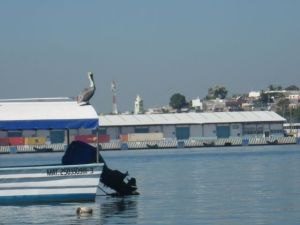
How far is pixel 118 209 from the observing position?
3659 centimetres

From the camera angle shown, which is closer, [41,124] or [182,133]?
[41,124]

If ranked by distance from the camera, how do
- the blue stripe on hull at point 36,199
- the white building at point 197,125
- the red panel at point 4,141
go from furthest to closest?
the white building at point 197,125 → the red panel at point 4,141 → the blue stripe on hull at point 36,199

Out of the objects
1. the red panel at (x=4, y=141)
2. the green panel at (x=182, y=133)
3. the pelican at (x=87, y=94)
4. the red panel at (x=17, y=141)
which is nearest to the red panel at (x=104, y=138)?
the red panel at (x=17, y=141)

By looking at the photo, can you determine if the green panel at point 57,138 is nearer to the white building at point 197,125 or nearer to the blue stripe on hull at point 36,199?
the white building at point 197,125

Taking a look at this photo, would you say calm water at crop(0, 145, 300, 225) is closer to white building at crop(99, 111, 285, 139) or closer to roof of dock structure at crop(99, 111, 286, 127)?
roof of dock structure at crop(99, 111, 286, 127)

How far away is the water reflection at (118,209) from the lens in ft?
110

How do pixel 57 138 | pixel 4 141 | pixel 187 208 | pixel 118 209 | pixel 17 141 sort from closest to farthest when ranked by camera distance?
pixel 118 209, pixel 187 208, pixel 4 141, pixel 17 141, pixel 57 138

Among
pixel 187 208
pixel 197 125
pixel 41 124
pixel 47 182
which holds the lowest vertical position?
pixel 197 125

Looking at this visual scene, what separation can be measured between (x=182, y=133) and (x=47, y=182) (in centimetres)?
16314

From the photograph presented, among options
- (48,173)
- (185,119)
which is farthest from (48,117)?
(185,119)

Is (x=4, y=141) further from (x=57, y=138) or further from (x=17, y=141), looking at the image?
(x=57, y=138)

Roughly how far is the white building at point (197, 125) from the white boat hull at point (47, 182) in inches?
6240

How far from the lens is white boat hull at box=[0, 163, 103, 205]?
35.5m

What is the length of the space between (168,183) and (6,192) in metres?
18.3
